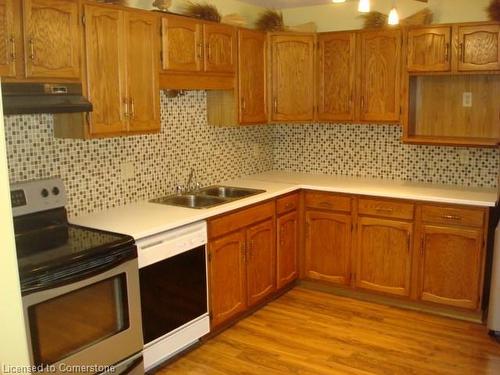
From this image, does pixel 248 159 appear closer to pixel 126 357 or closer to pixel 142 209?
pixel 142 209

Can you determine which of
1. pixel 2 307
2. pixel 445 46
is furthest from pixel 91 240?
pixel 445 46

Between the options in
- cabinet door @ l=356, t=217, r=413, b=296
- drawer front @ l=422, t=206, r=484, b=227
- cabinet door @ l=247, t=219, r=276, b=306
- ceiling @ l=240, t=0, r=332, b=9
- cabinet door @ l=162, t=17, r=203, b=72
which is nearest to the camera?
cabinet door @ l=162, t=17, r=203, b=72

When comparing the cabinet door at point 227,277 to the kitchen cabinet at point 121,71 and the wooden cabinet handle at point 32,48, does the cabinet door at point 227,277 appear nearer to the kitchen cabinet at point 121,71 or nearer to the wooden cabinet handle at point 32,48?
the kitchen cabinet at point 121,71

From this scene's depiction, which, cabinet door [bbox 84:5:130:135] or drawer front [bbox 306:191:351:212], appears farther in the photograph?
drawer front [bbox 306:191:351:212]

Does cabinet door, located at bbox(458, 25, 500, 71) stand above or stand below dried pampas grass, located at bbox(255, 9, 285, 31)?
below

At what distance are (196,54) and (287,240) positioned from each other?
1.67 meters

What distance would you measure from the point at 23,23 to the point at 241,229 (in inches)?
75.4

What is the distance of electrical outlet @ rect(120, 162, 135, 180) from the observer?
138 inches

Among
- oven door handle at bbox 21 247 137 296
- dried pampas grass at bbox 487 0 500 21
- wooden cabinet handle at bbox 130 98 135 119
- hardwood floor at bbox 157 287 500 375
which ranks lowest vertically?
hardwood floor at bbox 157 287 500 375

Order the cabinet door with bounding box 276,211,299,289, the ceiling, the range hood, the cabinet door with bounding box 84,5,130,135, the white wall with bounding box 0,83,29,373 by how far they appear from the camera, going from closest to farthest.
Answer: the white wall with bounding box 0,83,29,373
the range hood
the cabinet door with bounding box 84,5,130,135
the cabinet door with bounding box 276,211,299,289
the ceiling

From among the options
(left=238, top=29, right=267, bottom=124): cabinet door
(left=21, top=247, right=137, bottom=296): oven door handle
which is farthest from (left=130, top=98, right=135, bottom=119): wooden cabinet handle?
(left=238, top=29, right=267, bottom=124): cabinet door

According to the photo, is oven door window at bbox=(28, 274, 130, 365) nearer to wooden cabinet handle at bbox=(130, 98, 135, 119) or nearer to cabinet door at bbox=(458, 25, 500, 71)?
wooden cabinet handle at bbox=(130, 98, 135, 119)

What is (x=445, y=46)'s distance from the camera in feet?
12.6

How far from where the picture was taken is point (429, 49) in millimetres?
3895
